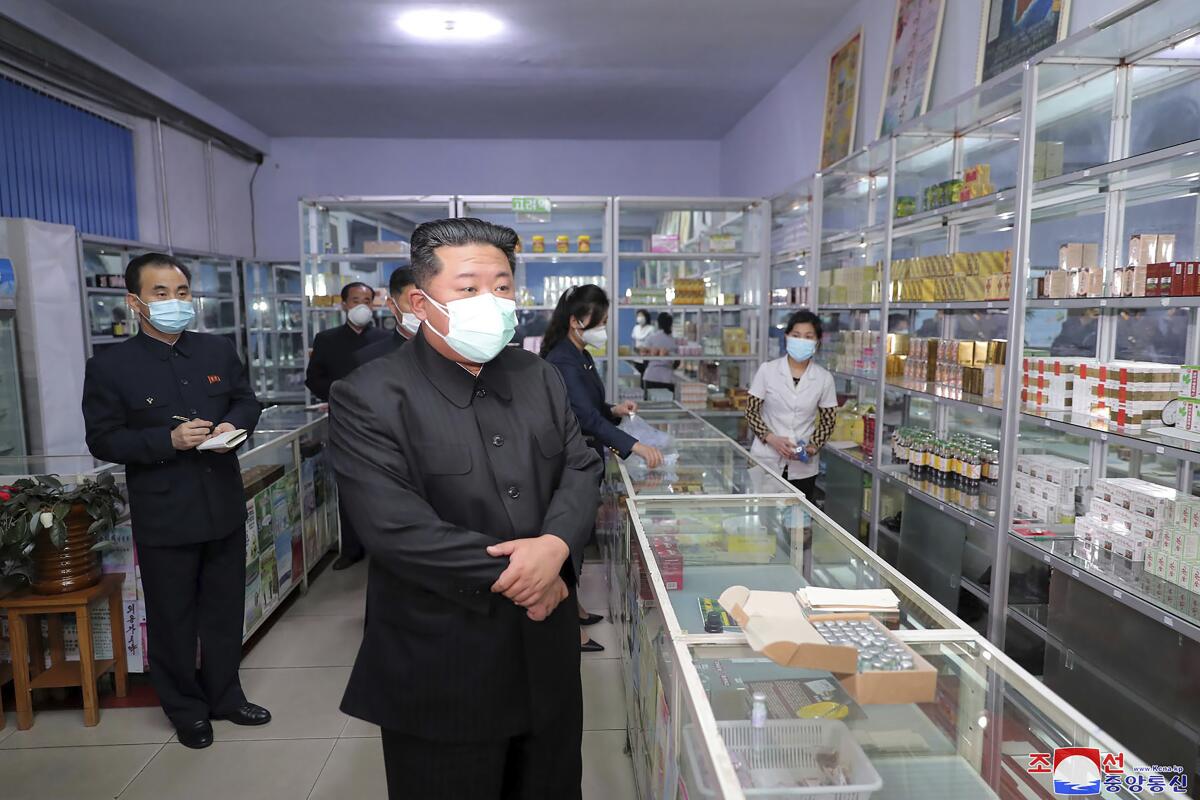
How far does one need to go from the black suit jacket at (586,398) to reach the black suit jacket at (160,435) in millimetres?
1456

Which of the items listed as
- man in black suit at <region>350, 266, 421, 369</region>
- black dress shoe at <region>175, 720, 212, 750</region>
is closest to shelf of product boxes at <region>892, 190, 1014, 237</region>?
man in black suit at <region>350, 266, 421, 369</region>

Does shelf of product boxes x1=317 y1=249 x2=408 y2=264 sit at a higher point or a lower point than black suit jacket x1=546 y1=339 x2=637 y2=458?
higher

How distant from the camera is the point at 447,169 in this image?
370 inches

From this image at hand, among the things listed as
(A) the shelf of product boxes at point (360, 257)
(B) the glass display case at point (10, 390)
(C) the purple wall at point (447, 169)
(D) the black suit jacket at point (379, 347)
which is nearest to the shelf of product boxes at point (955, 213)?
(D) the black suit jacket at point (379, 347)

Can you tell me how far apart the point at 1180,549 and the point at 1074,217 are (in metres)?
1.58

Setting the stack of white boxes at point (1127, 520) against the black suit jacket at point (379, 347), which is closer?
the stack of white boxes at point (1127, 520)

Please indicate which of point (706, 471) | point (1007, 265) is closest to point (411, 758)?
→ point (706, 471)

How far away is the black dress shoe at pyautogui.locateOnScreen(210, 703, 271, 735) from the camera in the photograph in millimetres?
3172

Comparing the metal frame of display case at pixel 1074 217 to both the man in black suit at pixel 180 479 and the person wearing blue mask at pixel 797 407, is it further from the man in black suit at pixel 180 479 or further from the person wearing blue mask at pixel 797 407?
the man in black suit at pixel 180 479

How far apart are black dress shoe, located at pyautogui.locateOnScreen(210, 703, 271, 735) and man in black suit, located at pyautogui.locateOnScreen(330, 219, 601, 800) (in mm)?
1738

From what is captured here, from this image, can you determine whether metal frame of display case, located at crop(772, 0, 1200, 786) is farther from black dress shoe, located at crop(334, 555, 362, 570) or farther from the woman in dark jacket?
black dress shoe, located at crop(334, 555, 362, 570)

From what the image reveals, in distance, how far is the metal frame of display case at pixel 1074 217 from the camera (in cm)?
253

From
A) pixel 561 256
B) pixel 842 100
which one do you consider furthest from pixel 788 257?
pixel 561 256

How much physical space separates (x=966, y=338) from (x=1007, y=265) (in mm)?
962
